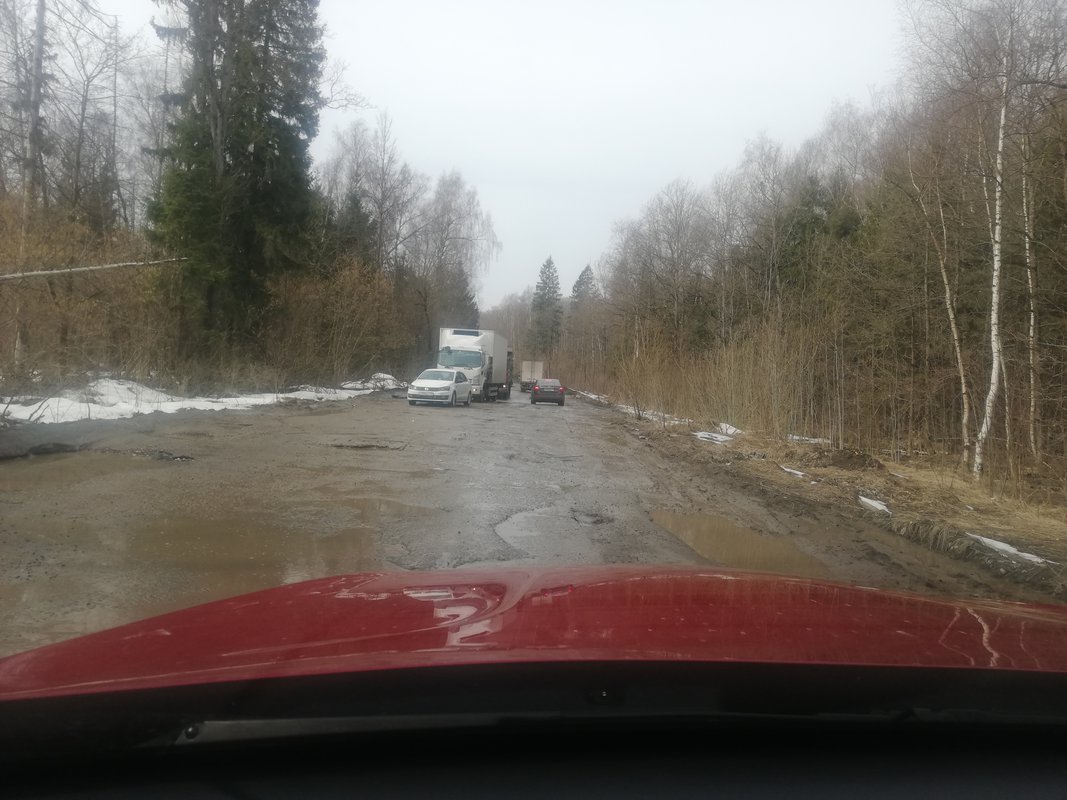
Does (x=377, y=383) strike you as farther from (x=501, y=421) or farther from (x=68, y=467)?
(x=68, y=467)

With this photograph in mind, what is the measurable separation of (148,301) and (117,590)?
24237 mm

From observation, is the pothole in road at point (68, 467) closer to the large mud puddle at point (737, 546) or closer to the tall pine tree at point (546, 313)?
the large mud puddle at point (737, 546)

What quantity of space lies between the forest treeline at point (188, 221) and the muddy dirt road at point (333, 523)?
18.9ft

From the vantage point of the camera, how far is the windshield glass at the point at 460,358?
40344mm

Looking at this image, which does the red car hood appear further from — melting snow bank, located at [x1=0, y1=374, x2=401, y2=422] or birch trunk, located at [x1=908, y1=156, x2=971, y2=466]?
birch trunk, located at [x1=908, y1=156, x2=971, y2=466]

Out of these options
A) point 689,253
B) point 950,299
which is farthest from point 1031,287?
point 689,253

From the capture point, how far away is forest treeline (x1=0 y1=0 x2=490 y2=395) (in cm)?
1695

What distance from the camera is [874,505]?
38.7 feet

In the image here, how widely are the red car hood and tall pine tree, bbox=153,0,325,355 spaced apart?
2805cm

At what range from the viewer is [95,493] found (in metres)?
9.92

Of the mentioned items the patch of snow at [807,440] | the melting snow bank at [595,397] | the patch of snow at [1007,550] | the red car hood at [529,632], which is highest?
the red car hood at [529,632]

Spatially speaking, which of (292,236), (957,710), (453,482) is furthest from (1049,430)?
(292,236)

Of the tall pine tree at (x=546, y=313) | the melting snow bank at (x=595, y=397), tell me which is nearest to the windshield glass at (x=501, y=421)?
the melting snow bank at (x=595, y=397)

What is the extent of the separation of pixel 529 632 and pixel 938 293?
812 inches
